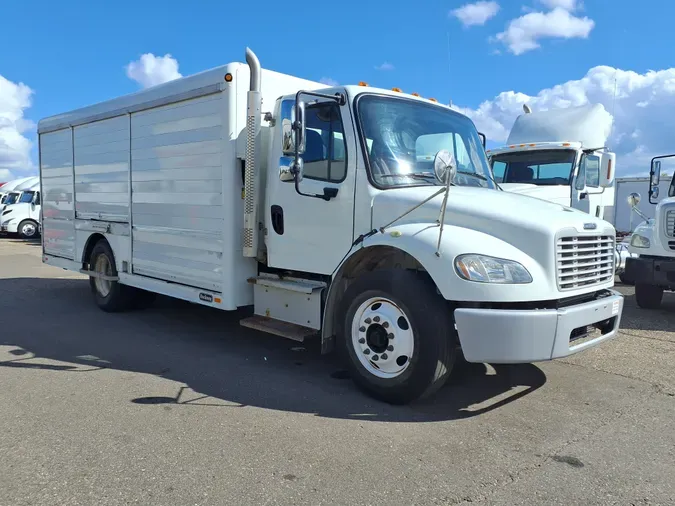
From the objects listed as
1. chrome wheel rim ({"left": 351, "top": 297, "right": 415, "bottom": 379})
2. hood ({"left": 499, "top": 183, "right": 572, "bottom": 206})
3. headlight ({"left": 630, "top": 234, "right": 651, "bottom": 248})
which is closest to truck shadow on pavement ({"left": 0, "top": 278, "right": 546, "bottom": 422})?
chrome wheel rim ({"left": 351, "top": 297, "right": 415, "bottom": 379})

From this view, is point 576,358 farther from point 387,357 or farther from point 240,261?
point 240,261

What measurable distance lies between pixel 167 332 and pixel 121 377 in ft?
6.25

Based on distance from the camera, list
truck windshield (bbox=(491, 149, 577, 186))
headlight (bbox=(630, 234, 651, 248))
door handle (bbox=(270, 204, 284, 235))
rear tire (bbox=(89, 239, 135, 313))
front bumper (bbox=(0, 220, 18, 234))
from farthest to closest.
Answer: front bumper (bbox=(0, 220, 18, 234)) → truck windshield (bbox=(491, 149, 577, 186)) → headlight (bbox=(630, 234, 651, 248)) → rear tire (bbox=(89, 239, 135, 313)) → door handle (bbox=(270, 204, 284, 235))

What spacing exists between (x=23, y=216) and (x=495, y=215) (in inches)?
1065

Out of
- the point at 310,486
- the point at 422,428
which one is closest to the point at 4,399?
the point at 310,486

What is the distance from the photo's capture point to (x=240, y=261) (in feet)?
19.4

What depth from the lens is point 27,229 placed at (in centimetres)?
2644

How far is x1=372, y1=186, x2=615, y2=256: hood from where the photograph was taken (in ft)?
13.6

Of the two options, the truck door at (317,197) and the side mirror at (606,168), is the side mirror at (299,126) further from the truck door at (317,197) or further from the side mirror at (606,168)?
the side mirror at (606,168)

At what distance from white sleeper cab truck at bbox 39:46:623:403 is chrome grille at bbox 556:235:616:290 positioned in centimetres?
2

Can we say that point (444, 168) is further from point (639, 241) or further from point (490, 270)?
point (639, 241)

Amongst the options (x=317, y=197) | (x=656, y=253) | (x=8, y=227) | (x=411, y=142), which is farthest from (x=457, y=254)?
(x=8, y=227)

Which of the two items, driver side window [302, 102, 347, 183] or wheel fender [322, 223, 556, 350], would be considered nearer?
wheel fender [322, 223, 556, 350]

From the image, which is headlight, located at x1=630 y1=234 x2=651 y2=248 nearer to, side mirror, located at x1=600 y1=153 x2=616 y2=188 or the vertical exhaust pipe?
side mirror, located at x1=600 y1=153 x2=616 y2=188
